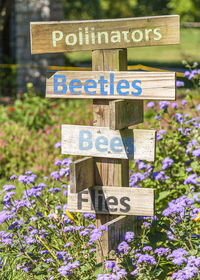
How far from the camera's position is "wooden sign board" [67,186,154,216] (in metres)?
2.89

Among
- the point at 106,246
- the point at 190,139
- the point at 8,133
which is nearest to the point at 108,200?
the point at 106,246

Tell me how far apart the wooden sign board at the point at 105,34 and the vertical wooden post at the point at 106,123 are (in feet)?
0.19

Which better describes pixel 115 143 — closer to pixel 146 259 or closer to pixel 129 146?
pixel 129 146

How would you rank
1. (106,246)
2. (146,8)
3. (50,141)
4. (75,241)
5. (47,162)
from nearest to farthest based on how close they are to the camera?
(106,246), (75,241), (47,162), (50,141), (146,8)

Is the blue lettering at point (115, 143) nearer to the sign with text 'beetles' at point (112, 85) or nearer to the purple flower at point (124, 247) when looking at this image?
the sign with text 'beetles' at point (112, 85)

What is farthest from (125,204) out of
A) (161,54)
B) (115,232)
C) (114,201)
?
(161,54)

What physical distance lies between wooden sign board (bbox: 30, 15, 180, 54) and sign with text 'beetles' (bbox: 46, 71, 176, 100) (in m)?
0.17

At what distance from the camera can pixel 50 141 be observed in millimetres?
6406

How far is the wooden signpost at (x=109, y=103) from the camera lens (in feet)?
9.16

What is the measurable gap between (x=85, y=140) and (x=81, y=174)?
0.73 feet

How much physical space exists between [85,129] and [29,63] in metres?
7.74

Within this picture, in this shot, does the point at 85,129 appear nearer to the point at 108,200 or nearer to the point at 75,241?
the point at 108,200

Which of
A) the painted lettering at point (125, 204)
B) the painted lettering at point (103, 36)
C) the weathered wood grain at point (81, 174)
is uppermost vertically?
the painted lettering at point (103, 36)

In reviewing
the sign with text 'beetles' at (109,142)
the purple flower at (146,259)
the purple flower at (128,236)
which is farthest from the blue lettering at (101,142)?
the purple flower at (146,259)
